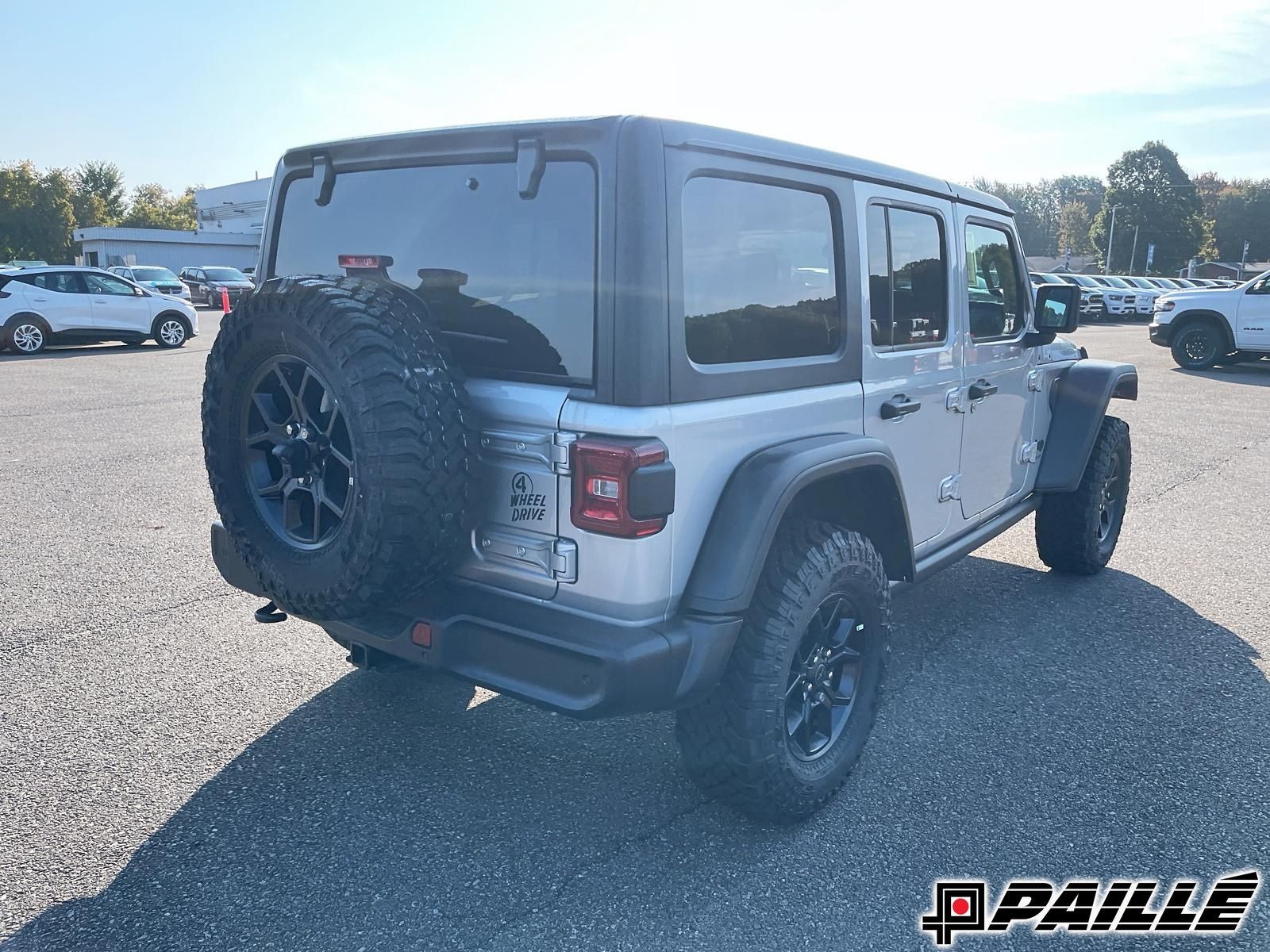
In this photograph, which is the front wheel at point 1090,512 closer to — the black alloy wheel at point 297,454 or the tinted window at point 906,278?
the tinted window at point 906,278

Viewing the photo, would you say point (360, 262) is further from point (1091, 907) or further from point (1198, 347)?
point (1198, 347)

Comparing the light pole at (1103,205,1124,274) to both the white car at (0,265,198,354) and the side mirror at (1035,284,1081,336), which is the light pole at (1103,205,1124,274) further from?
the side mirror at (1035,284,1081,336)

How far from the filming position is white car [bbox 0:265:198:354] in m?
15.9

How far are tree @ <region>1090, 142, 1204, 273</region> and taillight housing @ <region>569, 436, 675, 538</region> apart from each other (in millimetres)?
87207

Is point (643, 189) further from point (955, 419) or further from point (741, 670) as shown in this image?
point (955, 419)

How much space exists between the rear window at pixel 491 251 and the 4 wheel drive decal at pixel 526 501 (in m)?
0.28

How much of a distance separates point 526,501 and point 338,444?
52cm

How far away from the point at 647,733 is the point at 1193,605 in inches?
122

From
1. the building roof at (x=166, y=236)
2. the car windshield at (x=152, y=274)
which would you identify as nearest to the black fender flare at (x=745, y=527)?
the car windshield at (x=152, y=274)

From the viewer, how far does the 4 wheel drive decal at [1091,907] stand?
2543 millimetres

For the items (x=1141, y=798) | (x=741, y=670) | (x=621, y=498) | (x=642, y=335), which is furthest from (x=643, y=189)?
(x=1141, y=798)

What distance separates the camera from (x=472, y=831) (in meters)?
2.89

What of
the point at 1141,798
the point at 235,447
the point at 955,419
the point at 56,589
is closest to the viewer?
the point at 235,447

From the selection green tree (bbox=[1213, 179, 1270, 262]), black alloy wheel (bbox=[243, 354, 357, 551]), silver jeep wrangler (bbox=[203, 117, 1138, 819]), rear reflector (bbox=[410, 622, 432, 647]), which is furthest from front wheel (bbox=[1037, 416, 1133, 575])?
green tree (bbox=[1213, 179, 1270, 262])
